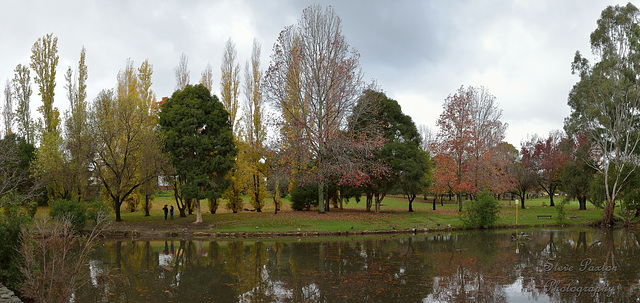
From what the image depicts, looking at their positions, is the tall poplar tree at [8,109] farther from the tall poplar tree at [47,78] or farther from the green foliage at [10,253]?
the green foliage at [10,253]

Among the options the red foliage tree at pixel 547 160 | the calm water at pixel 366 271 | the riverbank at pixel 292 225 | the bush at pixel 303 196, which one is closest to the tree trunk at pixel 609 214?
the riverbank at pixel 292 225

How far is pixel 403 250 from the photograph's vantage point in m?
18.5

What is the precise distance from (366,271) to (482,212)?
18.9 m

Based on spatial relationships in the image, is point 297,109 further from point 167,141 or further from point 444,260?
point 444,260

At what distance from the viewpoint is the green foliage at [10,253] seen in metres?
9.91

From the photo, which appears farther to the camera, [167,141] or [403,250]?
[167,141]

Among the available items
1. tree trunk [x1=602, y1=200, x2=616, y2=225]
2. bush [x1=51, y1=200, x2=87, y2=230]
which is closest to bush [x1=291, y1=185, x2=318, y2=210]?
bush [x1=51, y1=200, x2=87, y2=230]

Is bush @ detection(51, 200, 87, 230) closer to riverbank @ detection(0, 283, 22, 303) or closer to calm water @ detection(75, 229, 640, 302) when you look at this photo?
calm water @ detection(75, 229, 640, 302)

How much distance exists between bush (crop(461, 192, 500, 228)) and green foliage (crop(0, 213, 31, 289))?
Result: 26751 mm

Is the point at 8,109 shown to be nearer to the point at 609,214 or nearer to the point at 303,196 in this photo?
the point at 303,196

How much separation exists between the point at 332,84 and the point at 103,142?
17003 mm

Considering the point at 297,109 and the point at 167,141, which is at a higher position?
the point at 297,109

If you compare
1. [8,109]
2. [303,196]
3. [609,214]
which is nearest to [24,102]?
[8,109]

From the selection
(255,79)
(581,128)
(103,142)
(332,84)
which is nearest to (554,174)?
(581,128)
